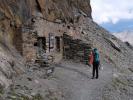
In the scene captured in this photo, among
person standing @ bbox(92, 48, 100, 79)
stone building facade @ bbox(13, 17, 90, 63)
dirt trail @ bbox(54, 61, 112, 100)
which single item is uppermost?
stone building facade @ bbox(13, 17, 90, 63)

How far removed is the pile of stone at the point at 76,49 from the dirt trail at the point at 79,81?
81cm

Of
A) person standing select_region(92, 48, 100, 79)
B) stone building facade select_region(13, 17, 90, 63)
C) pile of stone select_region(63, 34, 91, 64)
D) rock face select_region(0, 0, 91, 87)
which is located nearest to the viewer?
rock face select_region(0, 0, 91, 87)

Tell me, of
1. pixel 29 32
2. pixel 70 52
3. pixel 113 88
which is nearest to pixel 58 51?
pixel 70 52

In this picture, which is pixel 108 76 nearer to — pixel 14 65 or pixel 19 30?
pixel 19 30

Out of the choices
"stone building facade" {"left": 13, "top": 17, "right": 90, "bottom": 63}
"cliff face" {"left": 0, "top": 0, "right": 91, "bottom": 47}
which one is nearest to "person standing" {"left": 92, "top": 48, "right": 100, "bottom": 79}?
"stone building facade" {"left": 13, "top": 17, "right": 90, "bottom": 63}

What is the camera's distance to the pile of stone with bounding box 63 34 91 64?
3022 cm

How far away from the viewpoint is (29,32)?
950 inches

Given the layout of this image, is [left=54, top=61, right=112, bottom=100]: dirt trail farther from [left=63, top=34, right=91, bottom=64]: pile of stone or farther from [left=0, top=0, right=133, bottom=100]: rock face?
[left=0, top=0, right=133, bottom=100]: rock face

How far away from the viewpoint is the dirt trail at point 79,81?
64.9ft

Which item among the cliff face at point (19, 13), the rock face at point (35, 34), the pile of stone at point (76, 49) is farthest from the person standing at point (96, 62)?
the pile of stone at point (76, 49)

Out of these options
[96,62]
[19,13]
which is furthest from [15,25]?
[96,62]

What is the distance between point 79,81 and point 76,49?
783 cm

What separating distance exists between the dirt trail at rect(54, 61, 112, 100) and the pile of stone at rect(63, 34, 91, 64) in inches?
31.7

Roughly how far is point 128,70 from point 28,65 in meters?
14.6
